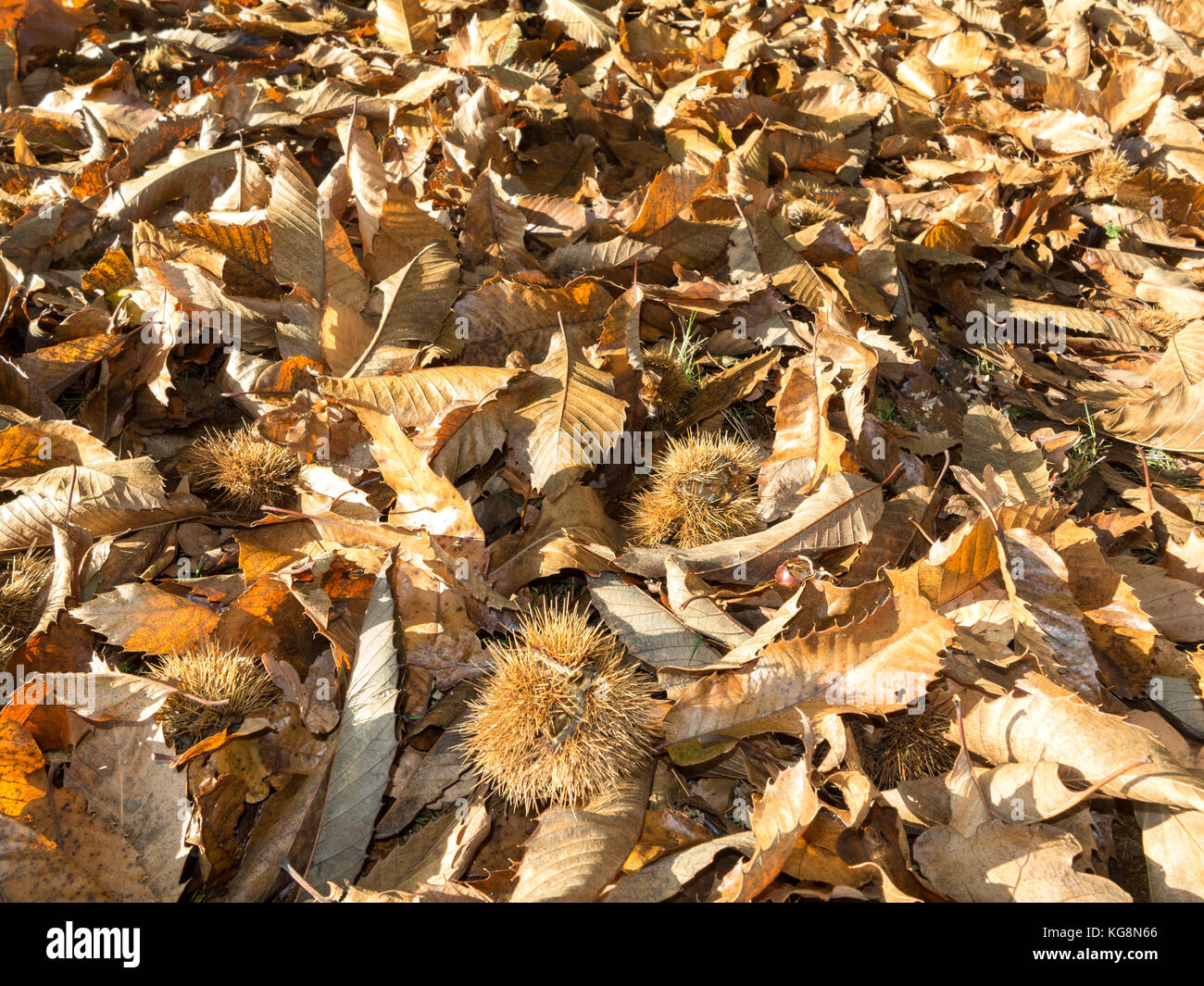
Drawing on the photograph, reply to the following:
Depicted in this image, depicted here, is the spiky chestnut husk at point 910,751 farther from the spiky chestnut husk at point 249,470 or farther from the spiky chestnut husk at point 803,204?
the spiky chestnut husk at point 803,204

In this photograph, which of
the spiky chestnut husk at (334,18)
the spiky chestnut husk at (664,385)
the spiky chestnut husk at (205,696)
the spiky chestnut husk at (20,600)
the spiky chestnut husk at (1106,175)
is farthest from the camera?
the spiky chestnut husk at (334,18)

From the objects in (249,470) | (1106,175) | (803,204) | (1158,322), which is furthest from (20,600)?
(1106,175)

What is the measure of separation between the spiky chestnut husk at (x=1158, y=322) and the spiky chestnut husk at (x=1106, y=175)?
0.70 meters

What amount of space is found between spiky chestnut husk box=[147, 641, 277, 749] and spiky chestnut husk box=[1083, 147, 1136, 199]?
3.73 meters

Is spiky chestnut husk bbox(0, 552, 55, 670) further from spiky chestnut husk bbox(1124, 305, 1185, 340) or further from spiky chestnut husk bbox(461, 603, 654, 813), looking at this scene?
spiky chestnut husk bbox(1124, 305, 1185, 340)

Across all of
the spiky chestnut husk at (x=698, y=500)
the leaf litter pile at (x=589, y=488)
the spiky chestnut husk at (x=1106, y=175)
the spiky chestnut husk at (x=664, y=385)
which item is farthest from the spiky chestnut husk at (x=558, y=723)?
the spiky chestnut husk at (x=1106, y=175)

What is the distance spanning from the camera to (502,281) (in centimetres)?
235

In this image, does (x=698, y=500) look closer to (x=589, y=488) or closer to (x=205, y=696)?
(x=589, y=488)

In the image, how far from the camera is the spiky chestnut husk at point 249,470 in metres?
2.15

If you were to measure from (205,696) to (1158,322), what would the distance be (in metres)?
3.37

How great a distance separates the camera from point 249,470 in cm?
214

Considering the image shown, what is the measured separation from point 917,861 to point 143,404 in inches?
96.0

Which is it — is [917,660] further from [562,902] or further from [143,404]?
[143,404]

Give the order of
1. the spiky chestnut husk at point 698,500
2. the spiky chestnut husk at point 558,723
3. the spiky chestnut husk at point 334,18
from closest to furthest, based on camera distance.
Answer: the spiky chestnut husk at point 558,723, the spiky chestnut husk at point 698,500, the spiky chestnut husk at point 334,18
